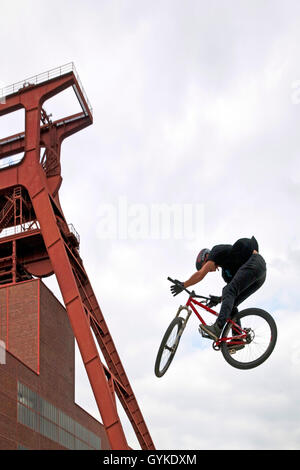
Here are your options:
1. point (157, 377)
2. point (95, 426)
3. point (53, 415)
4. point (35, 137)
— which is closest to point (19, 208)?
point (35, 137)

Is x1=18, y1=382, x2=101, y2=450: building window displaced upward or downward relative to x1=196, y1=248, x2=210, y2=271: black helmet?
upward

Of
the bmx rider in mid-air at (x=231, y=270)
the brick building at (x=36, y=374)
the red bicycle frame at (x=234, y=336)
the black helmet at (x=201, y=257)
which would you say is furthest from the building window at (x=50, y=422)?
the black helmet at (x=201, y=257)

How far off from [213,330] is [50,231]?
2844cm

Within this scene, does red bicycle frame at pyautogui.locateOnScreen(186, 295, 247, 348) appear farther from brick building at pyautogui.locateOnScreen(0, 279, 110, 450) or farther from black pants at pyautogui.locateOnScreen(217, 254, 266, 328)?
brick building at pyautogui.locateOnScreen(0, 279, 110, 450)

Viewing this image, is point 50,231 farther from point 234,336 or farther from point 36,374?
point 234,336

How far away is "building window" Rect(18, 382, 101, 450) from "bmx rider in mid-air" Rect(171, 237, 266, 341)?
28020mm

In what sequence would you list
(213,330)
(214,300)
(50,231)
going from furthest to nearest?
1. (50,231)
2. (214,300)
3. (213,330)

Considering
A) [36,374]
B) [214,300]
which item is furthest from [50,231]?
[214,300]

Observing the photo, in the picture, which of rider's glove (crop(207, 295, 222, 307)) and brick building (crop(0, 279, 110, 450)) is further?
brick building (crop(0, 279, 110, 450))

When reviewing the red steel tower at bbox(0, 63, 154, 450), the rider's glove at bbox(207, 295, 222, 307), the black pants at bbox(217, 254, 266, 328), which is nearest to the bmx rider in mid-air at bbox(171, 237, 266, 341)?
the black pants at bbox(217, 254, 266, 328)

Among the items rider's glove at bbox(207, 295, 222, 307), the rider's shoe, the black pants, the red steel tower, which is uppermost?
the red steel tower

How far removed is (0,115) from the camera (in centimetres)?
3944

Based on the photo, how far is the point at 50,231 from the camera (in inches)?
1409

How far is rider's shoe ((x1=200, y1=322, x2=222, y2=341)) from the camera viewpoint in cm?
799
